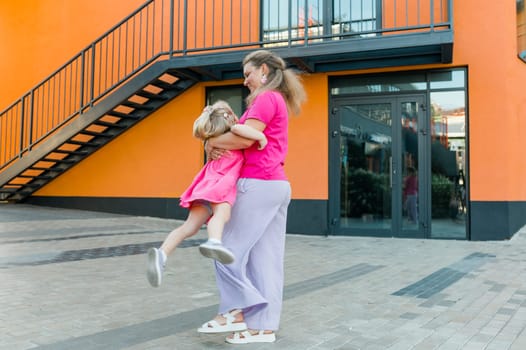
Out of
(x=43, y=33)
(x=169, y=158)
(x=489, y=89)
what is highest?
(x=43, y=33)

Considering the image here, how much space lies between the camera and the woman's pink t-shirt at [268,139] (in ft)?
9.27

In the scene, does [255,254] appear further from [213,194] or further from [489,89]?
[489,89]

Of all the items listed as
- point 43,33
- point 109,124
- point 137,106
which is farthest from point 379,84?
point 43,33

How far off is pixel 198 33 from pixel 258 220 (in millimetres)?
8223

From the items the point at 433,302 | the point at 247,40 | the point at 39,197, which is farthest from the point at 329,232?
the point at 39,197

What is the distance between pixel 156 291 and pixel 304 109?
578 centimetres

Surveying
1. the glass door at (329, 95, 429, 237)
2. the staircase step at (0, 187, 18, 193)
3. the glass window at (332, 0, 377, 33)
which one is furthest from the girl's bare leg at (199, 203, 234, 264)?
the staircase step at (0, 187, 18, 193)

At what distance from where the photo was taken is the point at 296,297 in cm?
416

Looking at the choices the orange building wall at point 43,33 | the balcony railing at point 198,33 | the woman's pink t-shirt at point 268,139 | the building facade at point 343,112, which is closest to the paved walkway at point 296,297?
the woman's pink t-shirt at point 268,139

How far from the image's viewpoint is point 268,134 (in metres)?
2.88

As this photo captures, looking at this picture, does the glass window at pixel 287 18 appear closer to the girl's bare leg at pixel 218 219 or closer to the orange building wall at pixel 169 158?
the orange building wall at pixel 169 158

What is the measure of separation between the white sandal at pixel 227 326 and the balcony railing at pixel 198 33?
18.1 ft

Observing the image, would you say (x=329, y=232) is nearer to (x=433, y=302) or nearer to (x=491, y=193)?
(x=491, y=193)

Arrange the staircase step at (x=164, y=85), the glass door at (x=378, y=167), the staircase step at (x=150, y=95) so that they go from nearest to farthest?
1. the glass door at (x=378, y=167)
2. the staircase step at (x=164, y=85)
3. the staircase step at (x=150, y=95)
